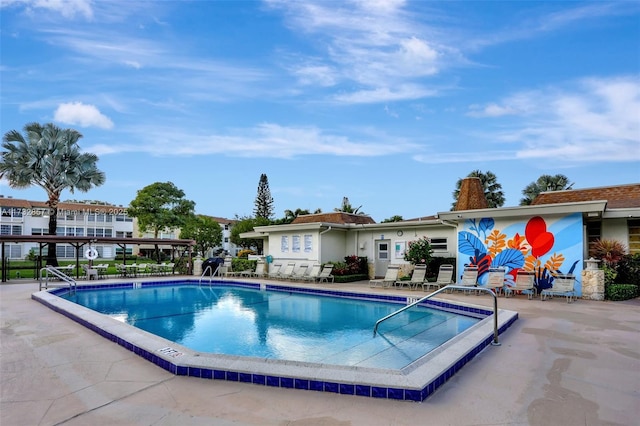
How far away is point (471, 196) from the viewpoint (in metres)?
26.4

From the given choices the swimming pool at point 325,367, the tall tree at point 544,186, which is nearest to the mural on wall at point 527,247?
the swimming pool at point 325,367

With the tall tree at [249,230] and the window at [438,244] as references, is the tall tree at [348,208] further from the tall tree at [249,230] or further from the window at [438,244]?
the window at [438,244]

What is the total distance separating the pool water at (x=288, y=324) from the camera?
7055 mm

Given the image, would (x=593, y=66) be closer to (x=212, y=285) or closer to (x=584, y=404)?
(x=584, y=404)

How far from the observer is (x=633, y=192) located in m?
15.7

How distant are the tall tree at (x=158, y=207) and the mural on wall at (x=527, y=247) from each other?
2995cm

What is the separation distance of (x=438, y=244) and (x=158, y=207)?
2895 cm

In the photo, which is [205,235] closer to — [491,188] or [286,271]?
[286,271]

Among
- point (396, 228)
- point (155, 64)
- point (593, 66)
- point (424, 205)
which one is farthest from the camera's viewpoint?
point (424, 205)

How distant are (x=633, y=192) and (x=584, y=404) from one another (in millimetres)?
15511

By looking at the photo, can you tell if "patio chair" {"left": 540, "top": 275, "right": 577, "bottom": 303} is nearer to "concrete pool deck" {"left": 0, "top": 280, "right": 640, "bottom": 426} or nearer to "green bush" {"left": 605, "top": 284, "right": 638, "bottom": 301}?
"green bush" {"left": 605, "top": 284, "right": 638, "bottom": 301}

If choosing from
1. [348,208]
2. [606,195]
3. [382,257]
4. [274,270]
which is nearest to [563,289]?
[606,195]

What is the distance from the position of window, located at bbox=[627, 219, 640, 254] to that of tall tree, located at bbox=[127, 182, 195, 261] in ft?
112

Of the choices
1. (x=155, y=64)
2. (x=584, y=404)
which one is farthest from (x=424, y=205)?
(x=584, y=404)
